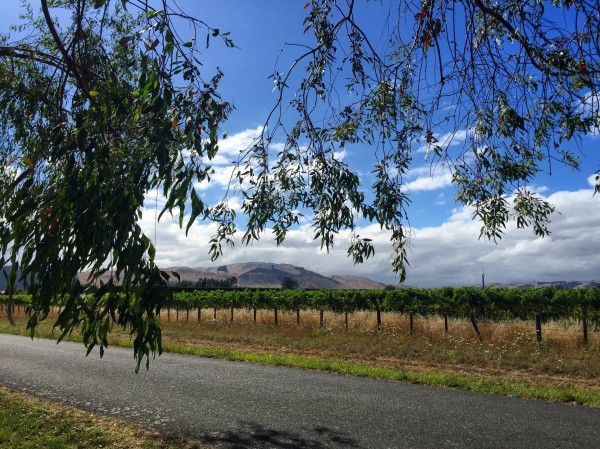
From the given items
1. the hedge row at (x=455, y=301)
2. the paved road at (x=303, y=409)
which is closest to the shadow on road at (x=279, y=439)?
the paved road at (x=303, y=409)

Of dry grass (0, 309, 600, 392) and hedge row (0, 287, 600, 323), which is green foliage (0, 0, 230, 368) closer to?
dry grass (0, 309, 600, 392)

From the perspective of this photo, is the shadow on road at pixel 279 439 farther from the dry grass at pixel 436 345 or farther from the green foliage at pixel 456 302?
the green foliage at pixel 456 302

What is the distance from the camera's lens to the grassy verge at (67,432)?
20.0ft

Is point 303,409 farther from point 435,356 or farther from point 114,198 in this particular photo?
point 435,356

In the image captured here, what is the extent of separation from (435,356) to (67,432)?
34.4 ft

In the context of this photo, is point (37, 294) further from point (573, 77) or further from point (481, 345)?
point (481, 345)

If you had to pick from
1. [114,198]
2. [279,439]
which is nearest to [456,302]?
[279,439]

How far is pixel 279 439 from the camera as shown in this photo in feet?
20.6

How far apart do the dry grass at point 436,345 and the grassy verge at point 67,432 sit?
7890 mm

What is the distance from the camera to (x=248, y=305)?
35.4 metres

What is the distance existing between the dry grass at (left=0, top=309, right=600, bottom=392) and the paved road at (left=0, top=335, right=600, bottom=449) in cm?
381

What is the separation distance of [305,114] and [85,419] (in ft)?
16.7

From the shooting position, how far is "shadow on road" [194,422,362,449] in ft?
19.8

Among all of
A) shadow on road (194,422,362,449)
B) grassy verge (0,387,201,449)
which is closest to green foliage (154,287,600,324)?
shadow on road (194,422,362,449)
